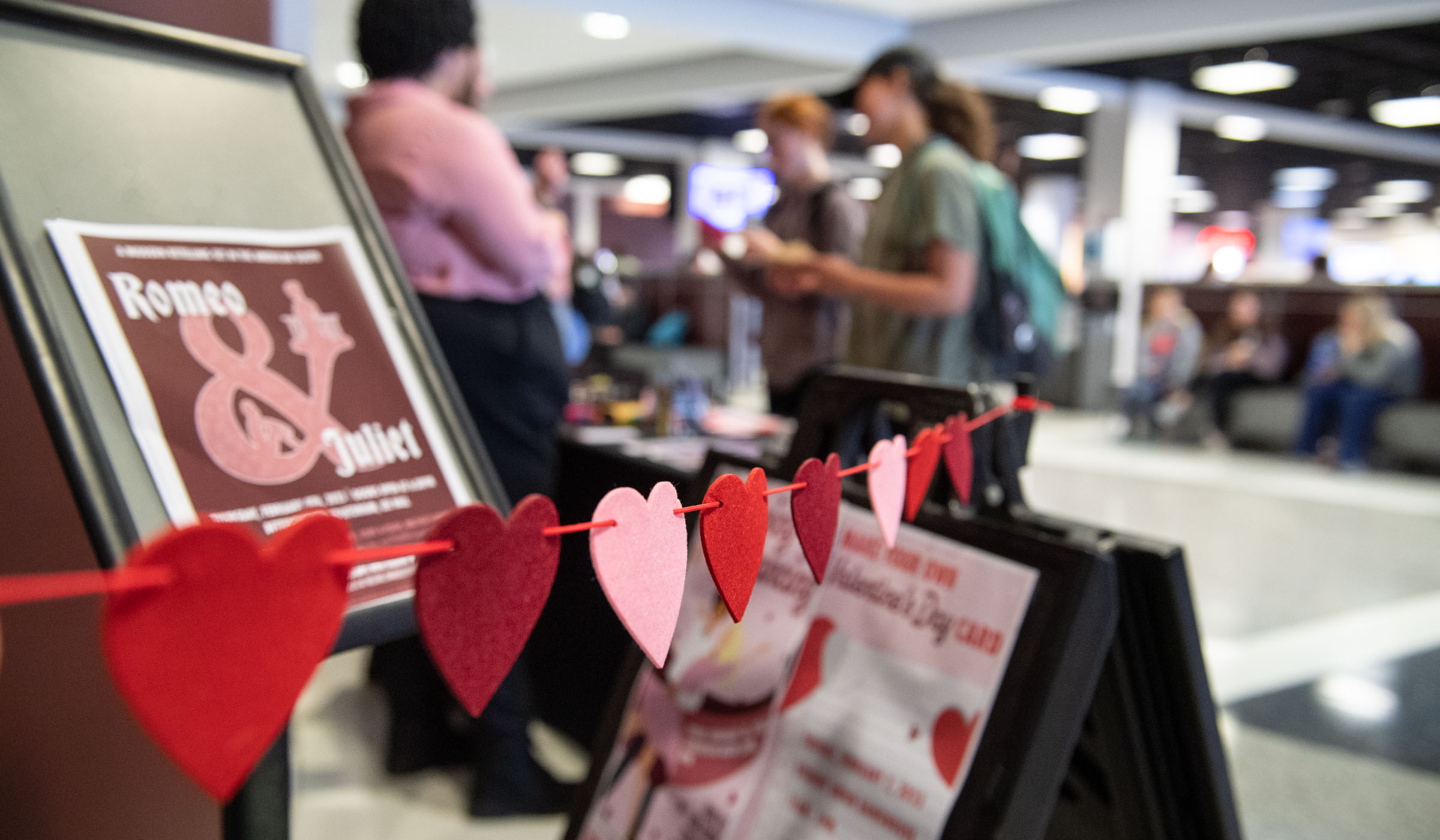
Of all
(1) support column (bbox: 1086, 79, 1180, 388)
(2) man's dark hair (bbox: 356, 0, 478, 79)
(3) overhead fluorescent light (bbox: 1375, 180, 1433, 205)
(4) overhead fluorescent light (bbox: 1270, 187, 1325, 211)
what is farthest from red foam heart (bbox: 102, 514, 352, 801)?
(4) overhead fluorescent light (bbox: 1270, 187, 1325, 211)

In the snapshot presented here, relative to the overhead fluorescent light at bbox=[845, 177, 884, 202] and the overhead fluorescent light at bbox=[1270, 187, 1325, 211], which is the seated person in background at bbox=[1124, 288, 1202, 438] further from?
the overhead fluorescent light at bbox=[1270, 187, 1325, 211]

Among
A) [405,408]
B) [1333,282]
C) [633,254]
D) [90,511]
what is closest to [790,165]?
[405,408]

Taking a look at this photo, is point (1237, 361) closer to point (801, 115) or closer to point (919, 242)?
point (801, 115)

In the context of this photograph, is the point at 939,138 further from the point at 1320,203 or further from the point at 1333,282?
the point at 1320,203

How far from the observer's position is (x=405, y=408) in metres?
0.86

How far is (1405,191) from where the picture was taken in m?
16.7

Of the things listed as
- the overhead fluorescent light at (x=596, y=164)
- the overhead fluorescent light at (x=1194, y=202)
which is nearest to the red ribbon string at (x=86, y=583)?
the overhead fluorescent light at (x=596, y=164)

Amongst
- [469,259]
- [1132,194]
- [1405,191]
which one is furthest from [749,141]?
[469,259]

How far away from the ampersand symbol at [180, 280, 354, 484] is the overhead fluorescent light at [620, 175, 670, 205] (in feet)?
64.7

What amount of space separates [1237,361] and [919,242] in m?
6.46

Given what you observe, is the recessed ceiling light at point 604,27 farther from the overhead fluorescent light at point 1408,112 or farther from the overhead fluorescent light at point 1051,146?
the overhead fluorescent light at point 1408,112

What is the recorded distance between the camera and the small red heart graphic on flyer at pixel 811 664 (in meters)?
0.98

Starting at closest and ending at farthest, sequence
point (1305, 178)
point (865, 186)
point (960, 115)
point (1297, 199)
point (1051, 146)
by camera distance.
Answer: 1. point (960, 115)
2. point (1051, 146)
3. point (1305, 178)
4. point (865, 186)
5. point (1297, 199)

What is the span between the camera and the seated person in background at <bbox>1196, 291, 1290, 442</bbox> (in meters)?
7.21
